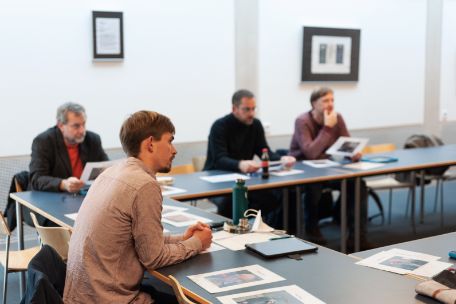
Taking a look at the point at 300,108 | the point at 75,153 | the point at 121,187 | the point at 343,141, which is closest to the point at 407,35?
the point at 300,108

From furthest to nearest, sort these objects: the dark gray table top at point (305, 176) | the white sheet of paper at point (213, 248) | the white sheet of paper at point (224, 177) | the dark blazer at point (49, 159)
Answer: the white sheet of paper at point (224, 177) < the dark blazer at point (49, 159) < the dark gray table top at point (305, 176) < the white sheet of paper at point (213, 248)

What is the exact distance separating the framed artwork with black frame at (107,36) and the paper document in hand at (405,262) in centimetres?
370

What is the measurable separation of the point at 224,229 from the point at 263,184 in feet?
4.14

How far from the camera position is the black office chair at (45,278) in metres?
1.91

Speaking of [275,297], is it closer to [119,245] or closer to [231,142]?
[119,245]


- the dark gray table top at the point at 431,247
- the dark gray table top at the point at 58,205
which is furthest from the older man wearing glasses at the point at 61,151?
the dark gray table top at the point at 431,247

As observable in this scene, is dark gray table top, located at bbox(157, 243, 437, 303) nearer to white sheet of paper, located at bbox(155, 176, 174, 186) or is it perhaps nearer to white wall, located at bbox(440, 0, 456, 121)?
white sheet of paper, located at bbox(155, 176, 174, 186)

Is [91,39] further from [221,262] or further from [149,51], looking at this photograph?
[221,262]

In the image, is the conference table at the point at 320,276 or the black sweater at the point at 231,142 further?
the black sweater at the point at 231,142

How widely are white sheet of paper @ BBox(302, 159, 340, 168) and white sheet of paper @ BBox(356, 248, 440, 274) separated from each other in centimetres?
238

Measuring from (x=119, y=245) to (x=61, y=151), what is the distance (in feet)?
6.80

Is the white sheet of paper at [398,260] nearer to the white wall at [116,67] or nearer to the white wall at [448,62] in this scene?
the white wall at [116,67]

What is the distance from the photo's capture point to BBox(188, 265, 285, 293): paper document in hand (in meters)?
2.07

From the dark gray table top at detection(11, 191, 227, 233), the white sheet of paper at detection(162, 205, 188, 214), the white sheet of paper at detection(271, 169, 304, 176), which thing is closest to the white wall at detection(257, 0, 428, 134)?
the white sheet of paper at detection(271, 169, 304, 176)
